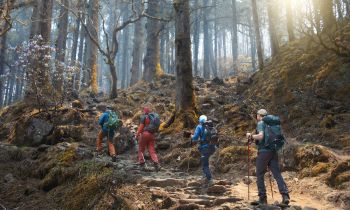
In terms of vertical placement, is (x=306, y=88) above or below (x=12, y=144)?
above

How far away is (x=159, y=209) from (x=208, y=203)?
910 mm

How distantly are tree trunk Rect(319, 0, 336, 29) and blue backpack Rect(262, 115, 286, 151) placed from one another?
30.7 ft

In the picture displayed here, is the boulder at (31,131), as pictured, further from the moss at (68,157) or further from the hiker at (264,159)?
the hiker at (264,159)

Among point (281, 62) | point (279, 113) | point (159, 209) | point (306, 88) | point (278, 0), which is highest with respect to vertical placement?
point (278, 0)

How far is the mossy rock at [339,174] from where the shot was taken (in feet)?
23.3

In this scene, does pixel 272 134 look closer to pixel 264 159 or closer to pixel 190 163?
pixel 264 159

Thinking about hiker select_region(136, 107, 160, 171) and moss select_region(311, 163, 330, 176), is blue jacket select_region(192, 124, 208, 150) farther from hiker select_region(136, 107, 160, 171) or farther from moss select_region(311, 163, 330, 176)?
moss select_region(311, 163, 330, 176)

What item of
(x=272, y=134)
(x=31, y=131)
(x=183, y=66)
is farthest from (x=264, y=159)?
(x=31, y=131)

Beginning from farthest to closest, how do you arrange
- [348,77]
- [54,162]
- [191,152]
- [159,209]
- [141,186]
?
1. [348,77]
2. [191,152]
3. [54,162]
4. [141,186]
5. [159,209]

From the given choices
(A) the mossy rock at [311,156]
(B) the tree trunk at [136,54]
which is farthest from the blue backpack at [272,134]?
(B) the tree trunk at [136,54]

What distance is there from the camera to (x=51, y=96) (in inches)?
542

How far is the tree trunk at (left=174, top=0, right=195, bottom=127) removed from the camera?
501 inches

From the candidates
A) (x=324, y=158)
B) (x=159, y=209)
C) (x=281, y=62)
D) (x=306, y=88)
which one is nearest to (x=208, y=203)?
(x=159, y=209)

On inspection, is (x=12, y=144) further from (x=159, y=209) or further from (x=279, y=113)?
A: (x=279, y=113)
